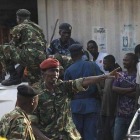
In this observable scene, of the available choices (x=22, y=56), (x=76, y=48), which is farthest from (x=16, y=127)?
(x=22, y=56)

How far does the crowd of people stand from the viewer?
14.9ft

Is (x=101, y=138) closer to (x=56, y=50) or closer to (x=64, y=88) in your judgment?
(x=56, y=50)

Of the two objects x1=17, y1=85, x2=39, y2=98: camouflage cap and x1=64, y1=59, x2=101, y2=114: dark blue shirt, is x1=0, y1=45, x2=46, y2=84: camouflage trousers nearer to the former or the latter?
x1=64, y1=59, x2=101, y2=114: dark blue shirt

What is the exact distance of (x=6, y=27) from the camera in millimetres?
11227

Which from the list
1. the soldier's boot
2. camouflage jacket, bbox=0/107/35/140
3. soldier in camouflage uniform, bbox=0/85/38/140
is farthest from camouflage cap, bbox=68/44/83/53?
camouflage jacket, bbox=0/107/35/140

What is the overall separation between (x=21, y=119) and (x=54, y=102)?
111 centimetres

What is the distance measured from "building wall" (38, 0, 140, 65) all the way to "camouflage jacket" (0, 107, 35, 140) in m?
4.55

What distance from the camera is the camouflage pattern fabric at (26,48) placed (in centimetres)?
659

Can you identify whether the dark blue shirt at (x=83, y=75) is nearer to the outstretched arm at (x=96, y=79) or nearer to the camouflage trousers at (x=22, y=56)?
the camouflage trousers at (x=22, y=56)

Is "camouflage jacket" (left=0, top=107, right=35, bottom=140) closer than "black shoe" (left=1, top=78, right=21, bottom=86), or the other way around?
"camouflage jacket" (left=0, top=107, right=35, bottom=140)

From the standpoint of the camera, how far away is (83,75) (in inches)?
256

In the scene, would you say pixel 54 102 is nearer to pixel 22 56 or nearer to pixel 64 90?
pixel 64 90

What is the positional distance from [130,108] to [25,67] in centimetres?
167

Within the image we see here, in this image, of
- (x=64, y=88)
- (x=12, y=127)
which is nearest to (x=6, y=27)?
(x=64, y=88)
